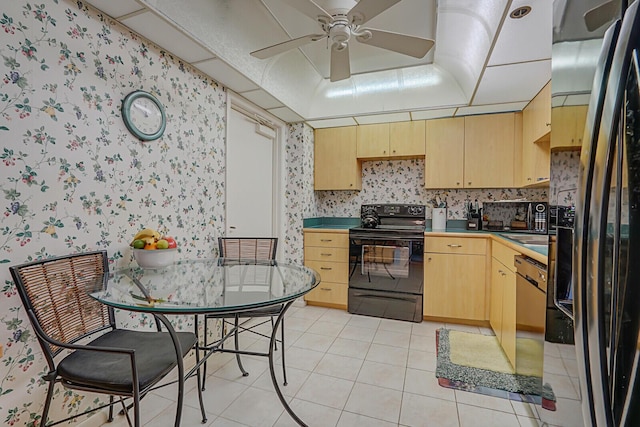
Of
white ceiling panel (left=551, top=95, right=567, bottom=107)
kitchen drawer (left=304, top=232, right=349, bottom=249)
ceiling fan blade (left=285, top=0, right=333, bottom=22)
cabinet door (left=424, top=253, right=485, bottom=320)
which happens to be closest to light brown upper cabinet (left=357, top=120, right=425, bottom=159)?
kitchen drawer (left=304, top=232, right=349, bottom=249)

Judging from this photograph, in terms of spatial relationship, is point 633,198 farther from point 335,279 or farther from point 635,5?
point 335,279

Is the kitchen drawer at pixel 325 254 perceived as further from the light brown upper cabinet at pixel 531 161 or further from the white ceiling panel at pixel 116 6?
the white ceiling panel at pixel 116 6

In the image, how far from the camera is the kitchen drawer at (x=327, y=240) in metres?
3.52

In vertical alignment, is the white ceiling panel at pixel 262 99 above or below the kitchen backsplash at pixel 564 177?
above

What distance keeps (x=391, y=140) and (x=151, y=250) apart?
9.46 feet

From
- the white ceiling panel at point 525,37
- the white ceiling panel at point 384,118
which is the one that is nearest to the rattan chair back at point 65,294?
the white ceiling panel at point 525,37

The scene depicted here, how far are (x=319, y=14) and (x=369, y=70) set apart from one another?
5.51 feet

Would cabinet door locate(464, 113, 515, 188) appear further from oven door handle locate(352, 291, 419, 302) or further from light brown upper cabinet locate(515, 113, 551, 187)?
oven door handle locate(352, 291, 419, 302)

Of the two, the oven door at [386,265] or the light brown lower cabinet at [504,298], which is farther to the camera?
the oven door at [386,265]

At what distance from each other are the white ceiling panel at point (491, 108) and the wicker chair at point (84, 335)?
3.26m

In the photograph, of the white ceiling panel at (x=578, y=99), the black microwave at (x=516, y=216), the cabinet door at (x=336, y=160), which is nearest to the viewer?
the white ceiling panel at (x=578, y=99)

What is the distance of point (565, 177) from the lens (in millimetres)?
782

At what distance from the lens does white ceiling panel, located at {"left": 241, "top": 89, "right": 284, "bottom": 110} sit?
9.15 feet

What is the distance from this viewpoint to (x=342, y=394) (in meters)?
1.94
